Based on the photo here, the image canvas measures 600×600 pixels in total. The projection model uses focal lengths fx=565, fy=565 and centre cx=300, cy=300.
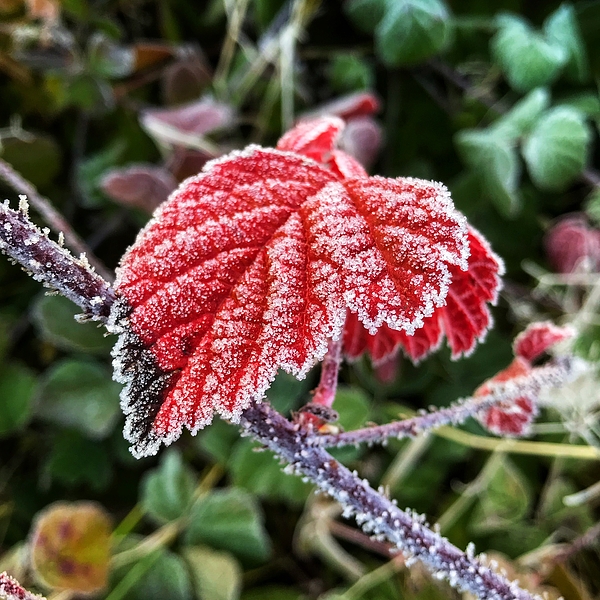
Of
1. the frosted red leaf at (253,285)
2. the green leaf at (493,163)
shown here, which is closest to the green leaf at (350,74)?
the green leaf at (493,163)

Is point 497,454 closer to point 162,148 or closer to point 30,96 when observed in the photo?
point 162,148

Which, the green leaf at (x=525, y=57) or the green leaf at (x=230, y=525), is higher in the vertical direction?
the green leaf at (x=525, y=57)

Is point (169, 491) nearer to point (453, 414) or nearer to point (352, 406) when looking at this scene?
point (352, 406)

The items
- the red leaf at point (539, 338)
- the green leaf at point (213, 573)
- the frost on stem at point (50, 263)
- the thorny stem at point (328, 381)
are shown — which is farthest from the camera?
the green leaf at point (213, 573)

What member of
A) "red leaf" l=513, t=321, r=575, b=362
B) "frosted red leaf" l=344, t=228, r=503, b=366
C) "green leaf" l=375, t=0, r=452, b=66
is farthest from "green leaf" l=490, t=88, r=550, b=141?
"frosted red leaf" l=344, t=228, r=503, b=366

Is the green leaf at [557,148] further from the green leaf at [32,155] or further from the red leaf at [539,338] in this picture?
the green leaf at [32,155]

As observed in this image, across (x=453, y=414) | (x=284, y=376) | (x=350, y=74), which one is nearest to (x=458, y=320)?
(x=453, y=414)
